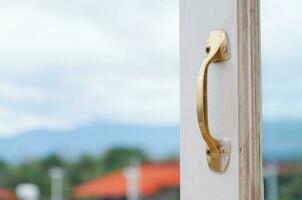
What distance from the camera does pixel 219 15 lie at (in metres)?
0.56

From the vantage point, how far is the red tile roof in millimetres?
5243

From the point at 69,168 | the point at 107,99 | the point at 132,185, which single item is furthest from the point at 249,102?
the point at 132,185

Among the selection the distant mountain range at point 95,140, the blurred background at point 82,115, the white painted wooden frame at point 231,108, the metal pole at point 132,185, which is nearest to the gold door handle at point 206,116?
the white painted wooden frame at point 231,108

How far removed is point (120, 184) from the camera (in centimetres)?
603

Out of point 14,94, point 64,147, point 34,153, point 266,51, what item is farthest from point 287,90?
point 64,147

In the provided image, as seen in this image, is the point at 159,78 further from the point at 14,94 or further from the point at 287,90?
the point at 14,94

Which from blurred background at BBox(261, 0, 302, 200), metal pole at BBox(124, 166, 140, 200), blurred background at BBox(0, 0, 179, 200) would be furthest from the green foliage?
blurred background at BBox(261, 0, 302, 200)

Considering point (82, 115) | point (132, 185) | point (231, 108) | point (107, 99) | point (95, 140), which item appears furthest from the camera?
point (132, 185)

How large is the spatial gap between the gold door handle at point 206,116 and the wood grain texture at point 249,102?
0.01 m

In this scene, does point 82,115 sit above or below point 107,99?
below

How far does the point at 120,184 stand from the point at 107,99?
1724 mm

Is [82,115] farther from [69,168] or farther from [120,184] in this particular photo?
[120,184]

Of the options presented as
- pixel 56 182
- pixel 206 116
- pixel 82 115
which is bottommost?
pixel 56 182

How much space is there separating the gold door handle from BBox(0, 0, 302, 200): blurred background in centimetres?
5
